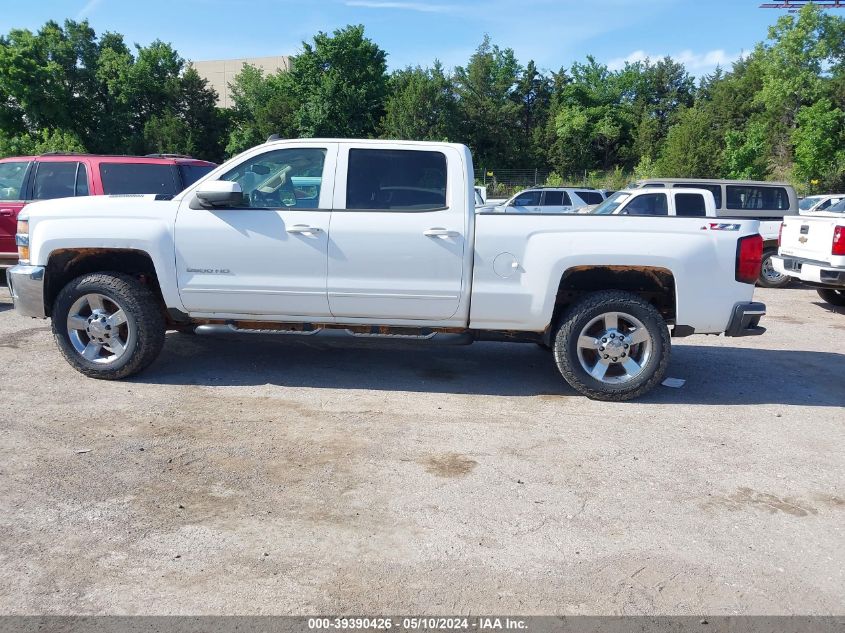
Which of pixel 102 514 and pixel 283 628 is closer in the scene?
pixel 283 628

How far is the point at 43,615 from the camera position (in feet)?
9.42

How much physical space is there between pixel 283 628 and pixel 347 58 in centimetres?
5809

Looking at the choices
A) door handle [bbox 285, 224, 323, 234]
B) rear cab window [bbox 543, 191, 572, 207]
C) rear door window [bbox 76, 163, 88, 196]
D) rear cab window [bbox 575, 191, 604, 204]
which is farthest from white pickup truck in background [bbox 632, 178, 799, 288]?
door handle [bbox 285, 224, 323, 234]

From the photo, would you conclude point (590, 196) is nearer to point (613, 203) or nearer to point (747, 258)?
point (613, 203)

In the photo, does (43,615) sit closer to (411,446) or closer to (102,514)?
(102,514)

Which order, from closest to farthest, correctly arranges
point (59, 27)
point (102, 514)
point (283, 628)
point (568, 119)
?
point (283, 628) → point (102, 514) → point (59, 27) → point (568, 119)

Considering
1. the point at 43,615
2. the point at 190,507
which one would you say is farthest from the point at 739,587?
the point at 43,615

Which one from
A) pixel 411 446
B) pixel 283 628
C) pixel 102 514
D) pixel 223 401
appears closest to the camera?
pixel 283 628

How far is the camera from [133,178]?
959cm

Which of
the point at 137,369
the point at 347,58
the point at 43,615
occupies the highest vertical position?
the point at 347,58

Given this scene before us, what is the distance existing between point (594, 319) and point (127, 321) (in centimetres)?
382

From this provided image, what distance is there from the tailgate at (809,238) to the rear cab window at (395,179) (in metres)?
6.61

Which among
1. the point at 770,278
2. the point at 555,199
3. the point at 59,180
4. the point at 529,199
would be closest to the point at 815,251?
the point at 770,278

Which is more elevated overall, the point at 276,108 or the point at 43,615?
the point at 276,108
